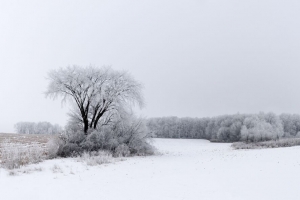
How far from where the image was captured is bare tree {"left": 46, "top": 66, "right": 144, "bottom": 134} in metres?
22.3

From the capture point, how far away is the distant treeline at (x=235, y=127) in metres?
61.7

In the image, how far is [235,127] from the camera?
Answer: 3167 inches

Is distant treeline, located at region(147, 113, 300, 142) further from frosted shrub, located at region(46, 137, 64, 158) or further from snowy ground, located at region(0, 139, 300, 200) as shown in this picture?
snowy ground, located at region(0, 139, 300, 200)

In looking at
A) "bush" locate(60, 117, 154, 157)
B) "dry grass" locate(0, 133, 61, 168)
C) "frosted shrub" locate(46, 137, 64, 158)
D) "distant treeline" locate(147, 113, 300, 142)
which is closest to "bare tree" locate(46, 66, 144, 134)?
"bush" locate(60, 117, 154, 157)

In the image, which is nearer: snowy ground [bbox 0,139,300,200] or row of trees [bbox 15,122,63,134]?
snowy ground [bbox 0,139,300,200]

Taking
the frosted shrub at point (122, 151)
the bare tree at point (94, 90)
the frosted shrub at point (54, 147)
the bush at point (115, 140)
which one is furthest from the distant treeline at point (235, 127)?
the frosted shrub at point (54, 147)

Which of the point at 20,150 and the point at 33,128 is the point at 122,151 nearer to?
the point at 20,150

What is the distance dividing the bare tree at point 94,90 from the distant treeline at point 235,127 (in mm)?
26338

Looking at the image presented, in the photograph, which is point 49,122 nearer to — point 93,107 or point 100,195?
point 93,107

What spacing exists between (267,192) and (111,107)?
57.7ft

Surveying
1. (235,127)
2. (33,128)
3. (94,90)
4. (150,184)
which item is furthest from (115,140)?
(33,128)

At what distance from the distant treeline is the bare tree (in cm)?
2634

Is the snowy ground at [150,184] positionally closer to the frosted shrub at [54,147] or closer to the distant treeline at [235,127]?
the frosted shrub at [54,147]

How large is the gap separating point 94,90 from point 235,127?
69334 mm
